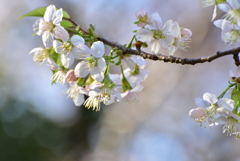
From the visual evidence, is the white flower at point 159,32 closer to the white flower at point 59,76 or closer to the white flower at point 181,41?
the white flower at point 181,41

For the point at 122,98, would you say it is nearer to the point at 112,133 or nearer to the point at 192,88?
the point at 192,88

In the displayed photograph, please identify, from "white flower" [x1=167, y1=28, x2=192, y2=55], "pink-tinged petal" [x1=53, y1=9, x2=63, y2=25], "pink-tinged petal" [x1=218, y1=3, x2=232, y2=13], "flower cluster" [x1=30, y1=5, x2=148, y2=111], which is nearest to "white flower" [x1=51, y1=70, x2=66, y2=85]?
"flower cluster" [x1=30, y1=5, x2=148, y2=111]

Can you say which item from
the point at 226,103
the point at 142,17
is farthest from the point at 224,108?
the point at 142,17

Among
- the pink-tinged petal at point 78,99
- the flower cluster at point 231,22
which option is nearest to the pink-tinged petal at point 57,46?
the pink-tinged petal at point 78,99

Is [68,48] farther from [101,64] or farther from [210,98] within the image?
[210,98]

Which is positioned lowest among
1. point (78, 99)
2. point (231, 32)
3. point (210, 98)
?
point (78, 99)

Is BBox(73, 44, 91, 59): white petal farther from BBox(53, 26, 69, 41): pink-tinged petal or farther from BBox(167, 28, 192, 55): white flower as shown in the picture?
BBox(167, 28, 192, 55): white flower
